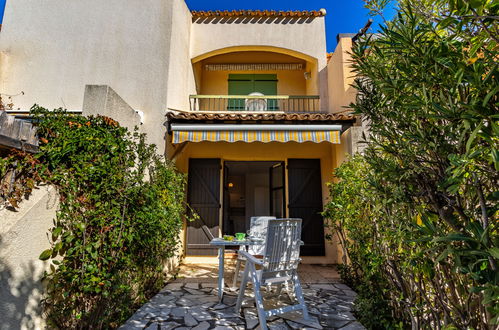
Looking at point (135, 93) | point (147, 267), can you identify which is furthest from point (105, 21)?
point (147, 267)

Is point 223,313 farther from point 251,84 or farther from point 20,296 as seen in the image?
point 251,84

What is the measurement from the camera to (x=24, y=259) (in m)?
3.20

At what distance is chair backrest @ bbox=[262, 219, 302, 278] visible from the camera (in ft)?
14.7

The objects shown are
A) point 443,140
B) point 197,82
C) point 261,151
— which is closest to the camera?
point 443,140

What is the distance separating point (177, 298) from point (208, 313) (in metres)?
1.12

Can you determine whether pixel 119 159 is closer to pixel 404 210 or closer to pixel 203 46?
pixel 404 210

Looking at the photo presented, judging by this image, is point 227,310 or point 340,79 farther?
point 340,79

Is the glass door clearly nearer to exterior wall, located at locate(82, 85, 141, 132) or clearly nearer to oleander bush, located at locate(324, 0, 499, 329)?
exterior wall, located at locate(82, 85, 141, 132)

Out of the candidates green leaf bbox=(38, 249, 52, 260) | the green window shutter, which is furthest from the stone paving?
the green window shutter

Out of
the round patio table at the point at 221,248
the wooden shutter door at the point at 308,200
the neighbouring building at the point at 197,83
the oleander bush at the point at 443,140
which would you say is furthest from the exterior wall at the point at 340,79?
the oleander bush at the point at 443,140

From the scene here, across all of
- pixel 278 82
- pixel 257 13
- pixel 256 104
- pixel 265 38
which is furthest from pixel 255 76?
pixel 257 13

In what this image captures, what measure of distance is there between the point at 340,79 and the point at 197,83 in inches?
241

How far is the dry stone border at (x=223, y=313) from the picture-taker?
4.30m

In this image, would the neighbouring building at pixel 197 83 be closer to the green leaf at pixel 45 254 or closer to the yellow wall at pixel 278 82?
the yellow wall at pixel 278 82
